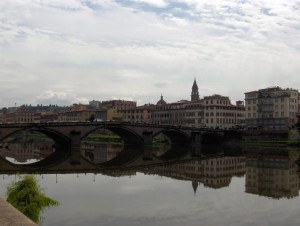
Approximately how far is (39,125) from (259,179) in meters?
50.5

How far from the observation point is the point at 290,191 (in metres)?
39.7

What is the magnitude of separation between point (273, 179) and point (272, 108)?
82612mm

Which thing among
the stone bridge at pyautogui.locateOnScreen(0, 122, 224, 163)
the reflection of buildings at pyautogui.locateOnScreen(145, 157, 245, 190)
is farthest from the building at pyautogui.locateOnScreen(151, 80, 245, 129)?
the reflection of buildings at pyautogui.locateOnScreen(145, 157, 245, 190)

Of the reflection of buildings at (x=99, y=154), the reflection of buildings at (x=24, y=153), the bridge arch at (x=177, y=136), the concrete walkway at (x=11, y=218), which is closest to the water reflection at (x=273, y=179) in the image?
the reflection of buildings at (x=99, y=154)

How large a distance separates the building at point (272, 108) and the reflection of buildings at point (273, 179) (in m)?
59.5

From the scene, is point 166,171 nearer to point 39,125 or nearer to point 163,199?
point 163,199

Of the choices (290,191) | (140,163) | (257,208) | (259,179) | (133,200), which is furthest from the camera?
(140,163)

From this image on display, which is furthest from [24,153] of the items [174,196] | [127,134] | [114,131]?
[174,196]

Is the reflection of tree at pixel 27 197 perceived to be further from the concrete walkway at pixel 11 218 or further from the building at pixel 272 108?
the building at pixel 272 108

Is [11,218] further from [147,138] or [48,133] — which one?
[147,138]

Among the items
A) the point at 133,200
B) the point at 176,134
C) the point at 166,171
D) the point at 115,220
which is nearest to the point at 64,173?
the point at 166,171

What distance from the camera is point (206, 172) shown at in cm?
5566

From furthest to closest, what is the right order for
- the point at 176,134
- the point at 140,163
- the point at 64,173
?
the point at 176,134 → the point at 140,163 → the point at 64,173

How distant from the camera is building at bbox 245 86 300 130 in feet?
406
